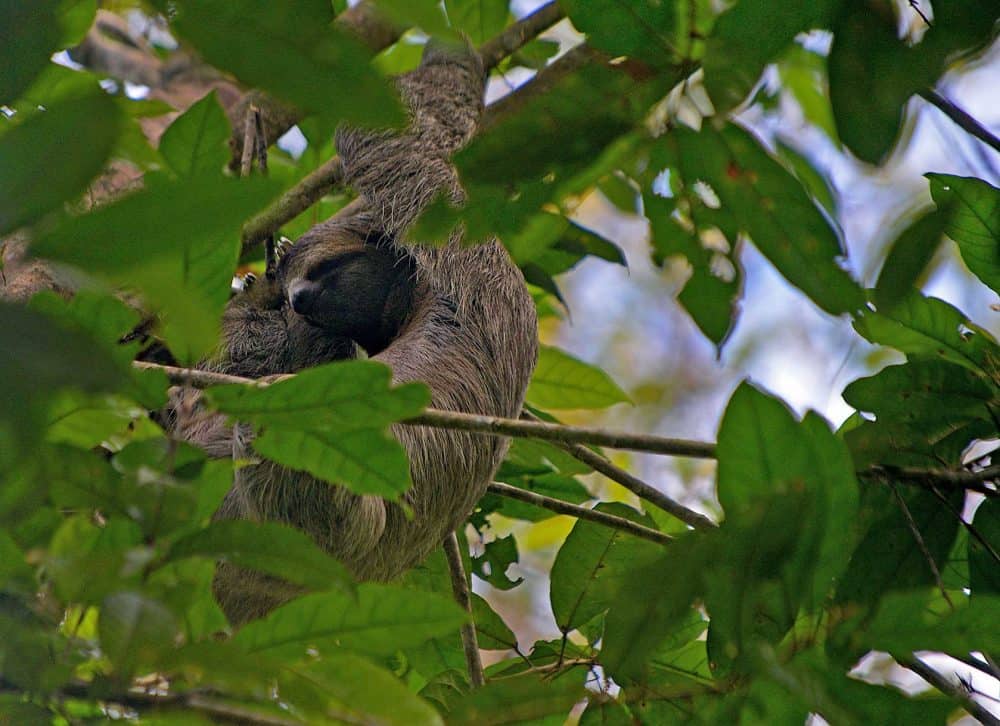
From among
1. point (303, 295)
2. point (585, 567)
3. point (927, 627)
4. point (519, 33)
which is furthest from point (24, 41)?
point (519, 33)

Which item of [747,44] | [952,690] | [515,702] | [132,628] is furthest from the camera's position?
[952,690]

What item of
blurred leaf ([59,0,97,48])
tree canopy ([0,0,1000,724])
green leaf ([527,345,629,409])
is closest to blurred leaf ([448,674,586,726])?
tree canopy ([0,0,1000,724])

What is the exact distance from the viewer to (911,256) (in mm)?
1479

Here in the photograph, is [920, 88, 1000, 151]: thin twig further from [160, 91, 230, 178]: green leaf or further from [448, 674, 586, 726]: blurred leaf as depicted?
[160, 91, 230, 178]: green leaf

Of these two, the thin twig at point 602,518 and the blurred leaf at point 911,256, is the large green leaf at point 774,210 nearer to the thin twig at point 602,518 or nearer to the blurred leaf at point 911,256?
the blurred leaf at point 911,256

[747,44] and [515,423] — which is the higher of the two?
[747,44]

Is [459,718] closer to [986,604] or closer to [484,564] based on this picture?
[986,604]

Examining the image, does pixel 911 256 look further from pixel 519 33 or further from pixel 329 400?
pixel 519 33

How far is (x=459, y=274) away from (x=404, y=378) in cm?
69

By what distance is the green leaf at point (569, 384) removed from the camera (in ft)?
17.1

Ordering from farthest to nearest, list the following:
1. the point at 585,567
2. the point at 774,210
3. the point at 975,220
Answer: the point at 585,567 < the point at 975,220 < the point at 774,210

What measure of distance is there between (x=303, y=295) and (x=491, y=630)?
1860 millimetres

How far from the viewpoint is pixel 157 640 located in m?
1.59

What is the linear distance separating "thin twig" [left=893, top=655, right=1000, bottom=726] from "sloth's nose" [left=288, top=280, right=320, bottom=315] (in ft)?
9.78
